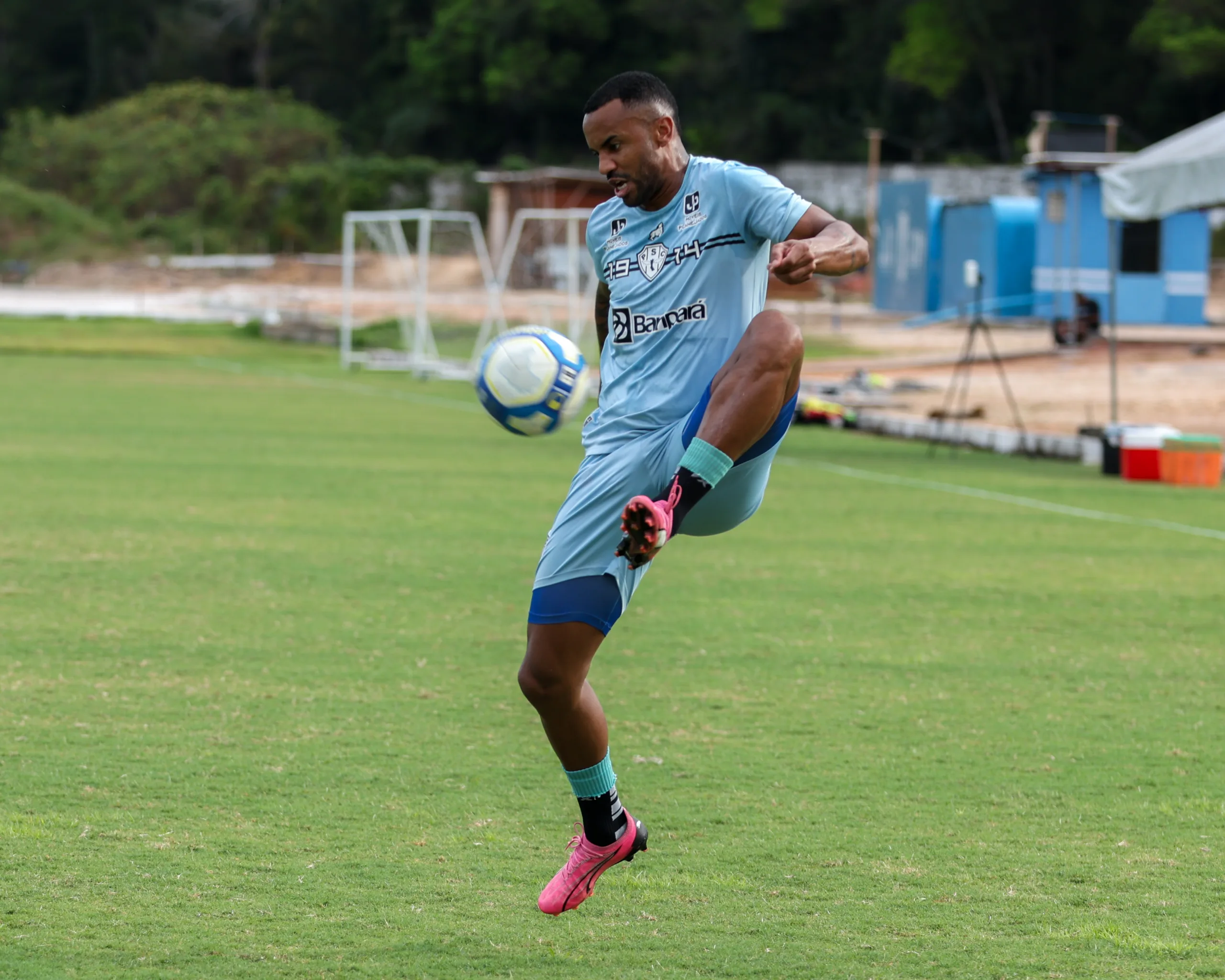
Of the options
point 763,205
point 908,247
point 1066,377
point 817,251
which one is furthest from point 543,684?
point 908,247

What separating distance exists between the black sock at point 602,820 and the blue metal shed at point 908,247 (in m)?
37.3

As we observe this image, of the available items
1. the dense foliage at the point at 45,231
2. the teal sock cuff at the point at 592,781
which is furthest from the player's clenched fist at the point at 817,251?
the dense foliage at the point at 45,231

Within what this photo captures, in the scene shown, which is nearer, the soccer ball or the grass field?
the grass field

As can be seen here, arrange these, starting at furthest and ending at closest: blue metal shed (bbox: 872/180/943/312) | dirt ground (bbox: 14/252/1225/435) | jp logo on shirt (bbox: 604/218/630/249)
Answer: blue metal shed (bbox: 872/180/943/312), dirt ground (bbox: 14/252/1225/435), jp logo on shirt (bbox: 604/218/630/249)

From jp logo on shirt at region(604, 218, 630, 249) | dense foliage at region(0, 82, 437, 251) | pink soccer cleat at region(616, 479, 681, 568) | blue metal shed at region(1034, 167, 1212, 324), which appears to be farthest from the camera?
dense foliage at region(0, 82, 437, 251)

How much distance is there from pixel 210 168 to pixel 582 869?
79510 millimetres

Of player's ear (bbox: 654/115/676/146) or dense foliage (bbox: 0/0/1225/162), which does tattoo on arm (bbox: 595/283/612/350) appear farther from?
dense foliage (bbox: 0/0/1225/162)

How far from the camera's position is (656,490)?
452 cm

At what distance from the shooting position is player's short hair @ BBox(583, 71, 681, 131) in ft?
15.1

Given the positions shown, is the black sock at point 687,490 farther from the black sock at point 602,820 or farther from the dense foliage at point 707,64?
the dense foliage at point 707,64

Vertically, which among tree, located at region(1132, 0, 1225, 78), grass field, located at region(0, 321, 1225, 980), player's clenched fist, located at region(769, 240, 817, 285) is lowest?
grass field, located at region(0, 321, 1225, 980)

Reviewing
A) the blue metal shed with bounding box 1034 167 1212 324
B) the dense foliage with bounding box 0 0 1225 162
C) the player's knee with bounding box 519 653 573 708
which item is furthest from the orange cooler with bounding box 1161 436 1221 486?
the dense foliage with bounding box 0 0 1225 162

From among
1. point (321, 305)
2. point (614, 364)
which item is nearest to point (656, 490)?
point (614, 364)

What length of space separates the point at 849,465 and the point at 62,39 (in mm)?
95546
